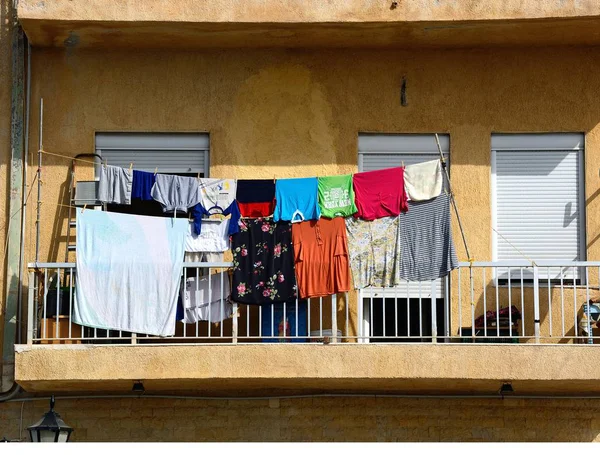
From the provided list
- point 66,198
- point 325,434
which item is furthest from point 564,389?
point 66,198

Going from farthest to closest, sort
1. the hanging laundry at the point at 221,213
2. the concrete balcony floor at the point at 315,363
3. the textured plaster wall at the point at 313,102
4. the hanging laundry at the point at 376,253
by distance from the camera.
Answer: the textured plaster wall at the point at 313,102
the hanging laundry at the point at 221,213
the hanging laundry at the point at 376,253
the concrete balcony floor at the point at 315,363

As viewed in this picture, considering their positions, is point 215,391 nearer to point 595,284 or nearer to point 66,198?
point 66,198

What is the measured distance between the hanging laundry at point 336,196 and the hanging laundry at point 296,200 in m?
0.06

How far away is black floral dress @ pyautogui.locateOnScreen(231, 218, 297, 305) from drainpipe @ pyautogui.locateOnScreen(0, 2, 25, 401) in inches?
92.2

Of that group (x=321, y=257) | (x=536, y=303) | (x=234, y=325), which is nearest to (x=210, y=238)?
(x=234, y=325)

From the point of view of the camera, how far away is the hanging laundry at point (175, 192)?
1385 centimetres

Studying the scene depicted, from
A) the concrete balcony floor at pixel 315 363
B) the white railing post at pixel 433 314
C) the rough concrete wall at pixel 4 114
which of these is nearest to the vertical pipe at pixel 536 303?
the concrete balcony floor at pixel 315 363

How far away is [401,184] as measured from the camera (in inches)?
535

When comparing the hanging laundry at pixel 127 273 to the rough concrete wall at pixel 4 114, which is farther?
the rough concrete wall at pixel 4 114

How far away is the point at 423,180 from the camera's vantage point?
44.5ft

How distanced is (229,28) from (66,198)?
249cm

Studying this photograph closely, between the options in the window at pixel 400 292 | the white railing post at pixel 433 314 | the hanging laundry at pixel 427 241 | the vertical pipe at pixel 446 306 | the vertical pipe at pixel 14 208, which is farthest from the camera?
the window at pixel 400 292

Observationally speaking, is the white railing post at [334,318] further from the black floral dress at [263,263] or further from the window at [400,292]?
the window at [400,292]

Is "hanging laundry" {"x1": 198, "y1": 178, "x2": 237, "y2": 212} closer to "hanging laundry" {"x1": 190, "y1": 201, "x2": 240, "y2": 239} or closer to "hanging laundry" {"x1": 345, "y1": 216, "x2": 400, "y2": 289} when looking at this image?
"hanging laundry" {"x1": 190, "y1": 201, "x2": 240, "y2": 239}
